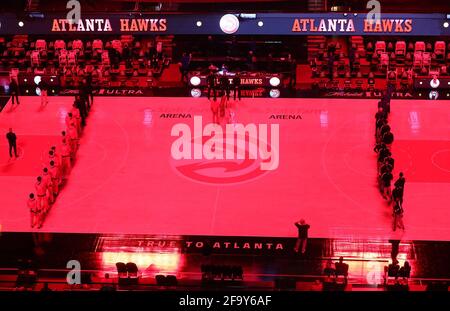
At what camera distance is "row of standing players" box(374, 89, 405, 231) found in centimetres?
2517

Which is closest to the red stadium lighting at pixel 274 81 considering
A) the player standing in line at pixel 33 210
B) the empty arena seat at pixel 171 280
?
the player standing in line at pixel 33 210

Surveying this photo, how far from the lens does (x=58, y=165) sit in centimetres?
2753

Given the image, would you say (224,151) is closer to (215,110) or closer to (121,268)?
(215,110)

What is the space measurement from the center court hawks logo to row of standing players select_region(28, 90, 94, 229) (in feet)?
10.5

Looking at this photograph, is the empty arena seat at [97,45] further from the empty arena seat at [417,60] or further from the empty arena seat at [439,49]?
the empty arena seat at [439,49]

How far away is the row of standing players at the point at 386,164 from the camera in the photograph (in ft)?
82.6

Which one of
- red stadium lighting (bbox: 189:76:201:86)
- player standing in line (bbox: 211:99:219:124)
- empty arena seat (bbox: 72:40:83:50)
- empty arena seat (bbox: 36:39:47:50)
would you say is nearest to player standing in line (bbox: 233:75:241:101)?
player standing in line (bbox: 211:99:219:124)

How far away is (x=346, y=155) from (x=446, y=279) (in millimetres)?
6920

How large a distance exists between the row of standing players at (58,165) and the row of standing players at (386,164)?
9620 mm

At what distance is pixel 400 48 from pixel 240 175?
40.0ft

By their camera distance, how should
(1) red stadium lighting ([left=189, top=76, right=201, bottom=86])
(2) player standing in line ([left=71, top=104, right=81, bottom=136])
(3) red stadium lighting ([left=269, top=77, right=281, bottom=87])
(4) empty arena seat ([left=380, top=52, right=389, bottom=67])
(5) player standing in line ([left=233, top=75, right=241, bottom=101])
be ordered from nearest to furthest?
(2) player standing in line ([left=71, top=104, right=81, bottom=136])
(5) player standing in line ([left=233, top=75, right=241, bottom=101])
(3) red stadium lighting ([left=269, top=77, right=281, bottom=87])
(1) red stadium lighting ([left=189, top=76, right=201, bottom=86])
(4) empty arena seat ([left=380, top=52, right=389, bottom=67])

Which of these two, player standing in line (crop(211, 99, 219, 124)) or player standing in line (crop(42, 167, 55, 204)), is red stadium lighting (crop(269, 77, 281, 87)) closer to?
player standing in line (crop(211, 99, 219, 124))

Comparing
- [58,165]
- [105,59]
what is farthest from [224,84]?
[58,165]
